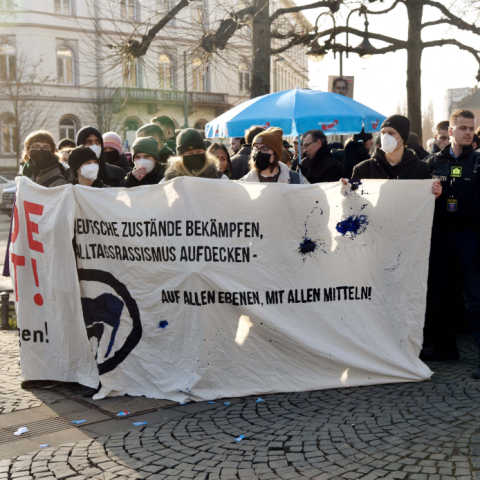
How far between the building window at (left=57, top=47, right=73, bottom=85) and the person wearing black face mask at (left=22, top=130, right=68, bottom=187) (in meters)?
40.1

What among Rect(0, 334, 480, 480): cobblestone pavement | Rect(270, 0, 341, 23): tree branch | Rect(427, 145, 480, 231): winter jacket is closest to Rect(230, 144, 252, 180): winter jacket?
Rect(427, 145, 480, 231): winter jacket

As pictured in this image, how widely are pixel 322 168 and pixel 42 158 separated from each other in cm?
277

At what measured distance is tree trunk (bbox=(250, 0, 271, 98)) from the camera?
41.7 ft

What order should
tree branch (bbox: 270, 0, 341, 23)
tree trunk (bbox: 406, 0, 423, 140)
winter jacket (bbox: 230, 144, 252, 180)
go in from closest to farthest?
winter jacket (bbox: 230, 144, 252, 180) < tree branch (bbox: 270, 0, 341, 23) < tree trunk (bbox: 406, 0, 423, 140)

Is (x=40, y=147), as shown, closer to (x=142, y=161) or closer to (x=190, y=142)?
(x=142, y=161)

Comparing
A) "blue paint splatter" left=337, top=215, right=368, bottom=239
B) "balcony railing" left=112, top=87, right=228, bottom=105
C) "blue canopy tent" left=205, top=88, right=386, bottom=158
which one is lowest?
"blue paint splatter" left=337, top=215, right=368, bottom=239

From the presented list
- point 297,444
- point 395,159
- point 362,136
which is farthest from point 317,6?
point 297,444

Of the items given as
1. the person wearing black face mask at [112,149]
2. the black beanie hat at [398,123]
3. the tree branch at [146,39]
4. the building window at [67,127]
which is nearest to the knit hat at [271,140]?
the black beanie hat at [398,123]

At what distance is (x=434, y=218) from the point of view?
18.5 ft

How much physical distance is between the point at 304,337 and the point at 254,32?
30.0ft

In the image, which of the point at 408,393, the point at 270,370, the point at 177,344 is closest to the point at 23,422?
the point at 177,344

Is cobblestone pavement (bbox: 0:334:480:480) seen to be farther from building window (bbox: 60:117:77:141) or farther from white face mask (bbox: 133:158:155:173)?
building window (bbox: 60:117:77:141)

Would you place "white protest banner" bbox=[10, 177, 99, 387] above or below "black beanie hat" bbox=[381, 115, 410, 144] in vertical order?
below

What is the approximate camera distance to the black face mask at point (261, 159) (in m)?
5.42
